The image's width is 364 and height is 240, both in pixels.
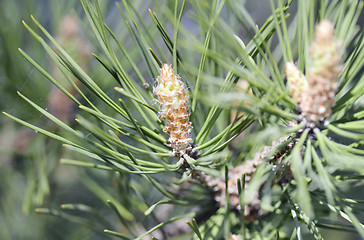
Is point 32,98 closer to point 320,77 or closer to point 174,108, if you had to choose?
point 174,108

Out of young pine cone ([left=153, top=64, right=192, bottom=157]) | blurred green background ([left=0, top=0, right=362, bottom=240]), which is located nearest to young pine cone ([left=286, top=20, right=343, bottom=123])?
young pine cone ([left=153, top=64, right=192, bottom=157])

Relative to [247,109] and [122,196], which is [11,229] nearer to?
[122,196]

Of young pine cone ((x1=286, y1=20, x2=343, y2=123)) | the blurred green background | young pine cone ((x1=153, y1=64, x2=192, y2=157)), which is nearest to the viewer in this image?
young pine cone ((x1=286, y1=20, x2=343, y2=123))

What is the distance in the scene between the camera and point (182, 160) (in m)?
0.43

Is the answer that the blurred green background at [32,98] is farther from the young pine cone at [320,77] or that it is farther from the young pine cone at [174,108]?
the young pine cone at [320,77]

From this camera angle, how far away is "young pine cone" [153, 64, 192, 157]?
1.31ft

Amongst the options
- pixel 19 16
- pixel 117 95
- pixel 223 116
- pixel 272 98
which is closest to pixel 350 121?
pixel 272 98

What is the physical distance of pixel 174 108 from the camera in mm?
407

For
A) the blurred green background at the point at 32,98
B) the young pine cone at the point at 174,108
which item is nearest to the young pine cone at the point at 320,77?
the young pine cone at the point at 174,108

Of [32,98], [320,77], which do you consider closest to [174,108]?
[320,77]

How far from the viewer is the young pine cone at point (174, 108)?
398 millimetres

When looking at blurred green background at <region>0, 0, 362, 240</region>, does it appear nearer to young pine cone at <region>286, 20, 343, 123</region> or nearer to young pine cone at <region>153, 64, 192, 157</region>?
young pine cone at <region>153, 64, 192, 157</region>

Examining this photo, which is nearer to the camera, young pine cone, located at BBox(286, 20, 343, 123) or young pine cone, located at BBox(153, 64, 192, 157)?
young pine cone, located at BBox(286, 20, 343, 123)

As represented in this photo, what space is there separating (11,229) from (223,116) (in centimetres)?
65
